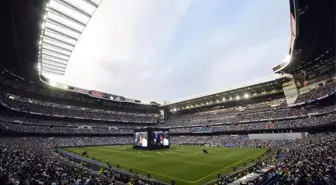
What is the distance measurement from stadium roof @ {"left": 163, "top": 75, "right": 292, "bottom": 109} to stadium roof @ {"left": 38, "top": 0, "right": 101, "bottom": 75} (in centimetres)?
5355

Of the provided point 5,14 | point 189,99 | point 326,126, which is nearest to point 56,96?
point 189,99

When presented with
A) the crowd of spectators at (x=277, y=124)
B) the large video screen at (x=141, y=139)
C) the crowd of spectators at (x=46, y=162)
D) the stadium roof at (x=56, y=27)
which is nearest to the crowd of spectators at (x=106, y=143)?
the crowd of spectators at (x=46, y=162)

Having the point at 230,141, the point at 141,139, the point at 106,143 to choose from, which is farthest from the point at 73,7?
the point at 106,143

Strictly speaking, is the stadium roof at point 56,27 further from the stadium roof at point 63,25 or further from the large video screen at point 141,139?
the large video screen at point 141,139

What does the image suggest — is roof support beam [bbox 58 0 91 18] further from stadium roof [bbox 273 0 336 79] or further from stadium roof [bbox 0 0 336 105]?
stadium roof [bbox 273 0 336 79]

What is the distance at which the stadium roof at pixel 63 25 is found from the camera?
2244 centimetres

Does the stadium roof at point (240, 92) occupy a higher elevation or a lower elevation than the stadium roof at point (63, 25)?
higher

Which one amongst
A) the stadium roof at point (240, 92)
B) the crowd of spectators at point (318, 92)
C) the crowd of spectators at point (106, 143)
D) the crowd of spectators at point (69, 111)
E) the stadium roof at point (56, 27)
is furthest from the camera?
the stadium roof at point (240, 92)

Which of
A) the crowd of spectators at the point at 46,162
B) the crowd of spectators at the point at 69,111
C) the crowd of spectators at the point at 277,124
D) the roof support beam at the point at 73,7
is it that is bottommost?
the crowd of spectators at the point at 46,162

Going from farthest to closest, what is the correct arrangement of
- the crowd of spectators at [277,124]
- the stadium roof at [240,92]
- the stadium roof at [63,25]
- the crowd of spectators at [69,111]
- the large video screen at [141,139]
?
the stadium roof at [240,92], the crowd of spectators at [69,111], the large video screen at [141,139], the crowd of spectators at [277,124], the stadium roof at [63,25]

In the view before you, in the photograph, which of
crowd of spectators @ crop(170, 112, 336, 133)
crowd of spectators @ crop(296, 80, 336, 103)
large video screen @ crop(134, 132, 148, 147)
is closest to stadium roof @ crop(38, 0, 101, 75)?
large video screen @ crop(134, 132, 148, 147)

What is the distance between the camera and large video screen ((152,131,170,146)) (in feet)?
181

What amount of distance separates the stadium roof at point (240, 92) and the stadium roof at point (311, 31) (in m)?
19.6

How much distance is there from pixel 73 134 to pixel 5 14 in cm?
5825
